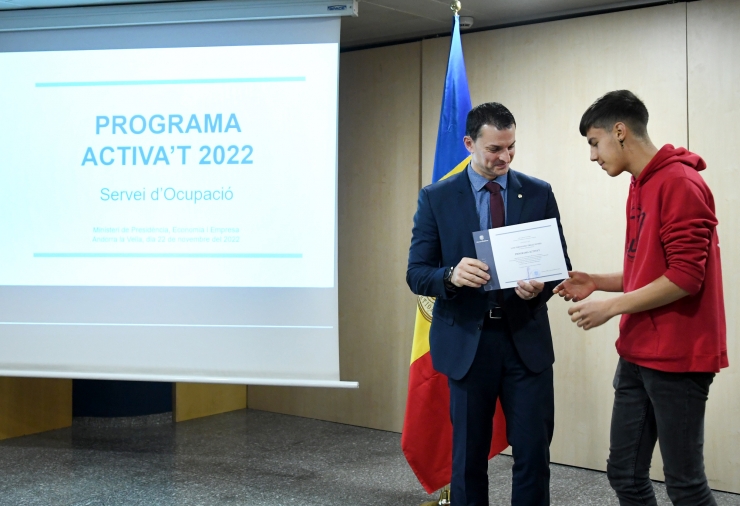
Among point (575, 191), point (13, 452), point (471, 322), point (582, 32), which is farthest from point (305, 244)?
point (13, 452)

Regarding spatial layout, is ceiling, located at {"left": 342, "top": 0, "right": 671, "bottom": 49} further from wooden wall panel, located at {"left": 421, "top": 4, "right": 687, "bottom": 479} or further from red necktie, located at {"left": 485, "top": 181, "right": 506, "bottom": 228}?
red necktie, located at {"left": 485, "top": 181, "right": 506, "bottom": 228}

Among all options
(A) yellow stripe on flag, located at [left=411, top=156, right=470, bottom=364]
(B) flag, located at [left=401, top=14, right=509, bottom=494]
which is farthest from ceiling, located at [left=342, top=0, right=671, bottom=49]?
(A) yellow stripe on flag, located at [left=411, top=156, right=470, bottom=364]

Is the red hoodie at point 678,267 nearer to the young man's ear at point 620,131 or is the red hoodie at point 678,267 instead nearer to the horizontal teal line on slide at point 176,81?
the young man's ear at point 620,131

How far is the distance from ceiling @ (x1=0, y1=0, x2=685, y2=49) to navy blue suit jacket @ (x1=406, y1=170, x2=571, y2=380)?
1791 millimetres

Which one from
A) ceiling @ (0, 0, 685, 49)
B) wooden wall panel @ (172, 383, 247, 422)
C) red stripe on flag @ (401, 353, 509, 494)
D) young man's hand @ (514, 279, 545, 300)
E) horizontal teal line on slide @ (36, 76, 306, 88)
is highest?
ceiling @ (0, 0, 685, 49)

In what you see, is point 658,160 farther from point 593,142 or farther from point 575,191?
point 575,191

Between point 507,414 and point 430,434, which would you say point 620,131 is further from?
point 430,434

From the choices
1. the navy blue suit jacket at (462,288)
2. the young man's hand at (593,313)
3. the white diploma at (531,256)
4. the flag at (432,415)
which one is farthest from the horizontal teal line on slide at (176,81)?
the young man's hand at (593,313)

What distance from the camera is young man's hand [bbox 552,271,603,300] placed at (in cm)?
238

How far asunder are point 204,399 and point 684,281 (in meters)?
3.94

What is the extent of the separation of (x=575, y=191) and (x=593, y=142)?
5.89 feet

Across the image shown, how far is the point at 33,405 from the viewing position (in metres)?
4.61

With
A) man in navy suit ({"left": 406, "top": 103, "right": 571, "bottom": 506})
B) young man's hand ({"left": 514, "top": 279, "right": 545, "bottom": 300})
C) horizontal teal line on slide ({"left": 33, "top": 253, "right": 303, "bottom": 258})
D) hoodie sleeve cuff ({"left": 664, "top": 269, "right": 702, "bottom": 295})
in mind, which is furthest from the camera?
horizontal teal line on slide ({"left": 33, "top": 253, "right": 303, "bottom": 258})

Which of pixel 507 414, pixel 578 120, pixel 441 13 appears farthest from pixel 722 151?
pixel 507 414
